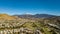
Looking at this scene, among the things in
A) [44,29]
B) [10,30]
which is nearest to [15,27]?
[10,30]

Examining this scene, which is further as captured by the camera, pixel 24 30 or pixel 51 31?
pixel 51 31

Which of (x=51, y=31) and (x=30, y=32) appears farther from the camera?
(x=51, y=31)

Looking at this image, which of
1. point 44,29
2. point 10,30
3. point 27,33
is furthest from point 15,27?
point 44,29

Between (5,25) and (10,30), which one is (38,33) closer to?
(10,30)

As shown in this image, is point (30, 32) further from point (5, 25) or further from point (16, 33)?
point (5, 25)

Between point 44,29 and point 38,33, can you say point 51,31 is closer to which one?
point 44,29

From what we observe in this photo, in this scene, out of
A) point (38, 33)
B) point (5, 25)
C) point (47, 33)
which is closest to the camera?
point (38, 33)

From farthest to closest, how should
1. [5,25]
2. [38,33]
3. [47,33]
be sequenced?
[5,25]
[47,33]
[38,33]
